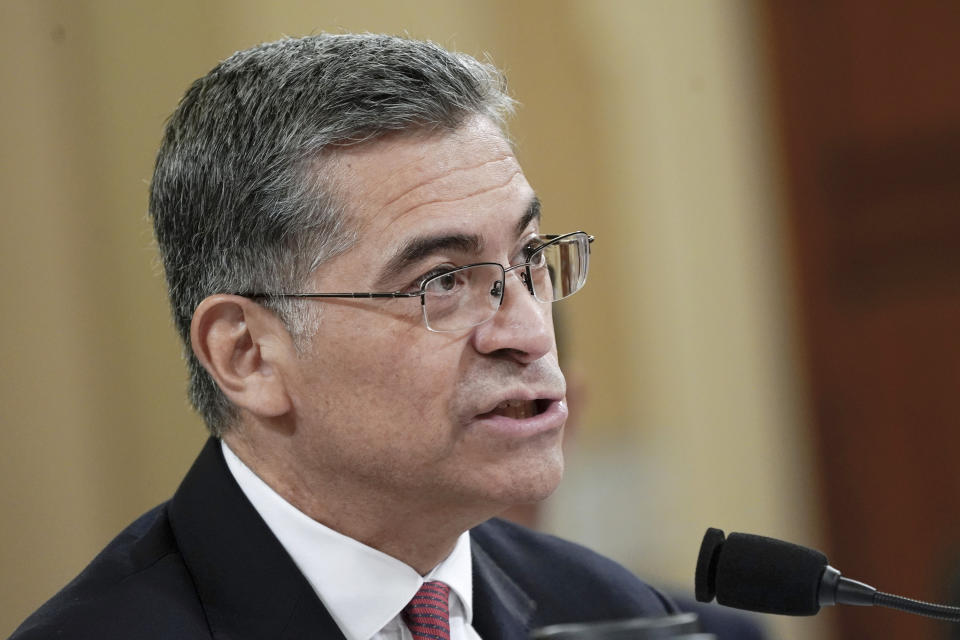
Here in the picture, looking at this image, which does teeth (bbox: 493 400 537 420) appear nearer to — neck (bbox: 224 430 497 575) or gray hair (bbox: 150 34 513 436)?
neck (bbox: 224 430 497 575)

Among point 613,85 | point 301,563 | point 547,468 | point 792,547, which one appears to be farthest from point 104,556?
point 613,85

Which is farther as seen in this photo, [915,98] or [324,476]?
[915,98]

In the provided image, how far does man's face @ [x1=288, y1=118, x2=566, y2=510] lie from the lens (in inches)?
72.2

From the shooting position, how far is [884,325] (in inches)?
212

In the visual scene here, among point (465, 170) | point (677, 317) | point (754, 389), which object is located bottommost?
point (754, 389)

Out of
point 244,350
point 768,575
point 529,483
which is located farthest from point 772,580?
point 244,350

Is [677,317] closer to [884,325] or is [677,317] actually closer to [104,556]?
[884,325]

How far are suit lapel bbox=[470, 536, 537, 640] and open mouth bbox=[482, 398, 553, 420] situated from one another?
0.36 metres

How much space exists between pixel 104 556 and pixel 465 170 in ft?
2.67

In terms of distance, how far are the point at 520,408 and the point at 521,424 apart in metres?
0.04

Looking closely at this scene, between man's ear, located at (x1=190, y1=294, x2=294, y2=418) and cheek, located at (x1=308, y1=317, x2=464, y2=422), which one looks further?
man's ear, located at (x1=190, y1=294, x2=294, y2=418)

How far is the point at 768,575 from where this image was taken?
168 cm

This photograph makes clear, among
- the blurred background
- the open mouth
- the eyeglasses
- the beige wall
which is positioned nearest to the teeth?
the open mouth

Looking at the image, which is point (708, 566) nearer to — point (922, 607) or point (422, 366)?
point (922, 607)
